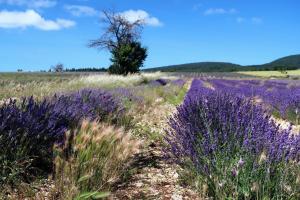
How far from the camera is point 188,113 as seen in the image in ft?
19.6

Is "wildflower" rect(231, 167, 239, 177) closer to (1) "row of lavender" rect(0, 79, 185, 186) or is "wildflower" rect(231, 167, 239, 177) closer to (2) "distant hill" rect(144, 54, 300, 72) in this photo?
(1) "row of lavender" rect(0, 79, 185, 186)

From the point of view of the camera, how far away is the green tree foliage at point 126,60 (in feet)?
168

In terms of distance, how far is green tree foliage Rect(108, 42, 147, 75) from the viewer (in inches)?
2014

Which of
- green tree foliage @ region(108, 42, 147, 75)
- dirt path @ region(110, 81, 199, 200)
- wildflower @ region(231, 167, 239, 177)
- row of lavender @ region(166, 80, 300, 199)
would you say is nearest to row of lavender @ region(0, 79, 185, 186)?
dirt path @ region(110, 81, 199, 200)

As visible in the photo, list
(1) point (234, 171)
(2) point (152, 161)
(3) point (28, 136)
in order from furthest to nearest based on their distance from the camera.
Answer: (2) point (152, 161), (3) point (28, 136), (1) point (234, 171)

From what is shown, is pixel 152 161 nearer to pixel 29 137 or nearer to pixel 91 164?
pixel 29 137

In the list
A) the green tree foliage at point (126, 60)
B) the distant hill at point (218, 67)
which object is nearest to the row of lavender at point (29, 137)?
the green tree foliage at point (126, 60)

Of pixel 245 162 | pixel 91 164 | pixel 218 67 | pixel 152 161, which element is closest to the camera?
pixel 245 162

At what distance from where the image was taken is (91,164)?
4.32 meters

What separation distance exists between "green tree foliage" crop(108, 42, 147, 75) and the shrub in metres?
45.8

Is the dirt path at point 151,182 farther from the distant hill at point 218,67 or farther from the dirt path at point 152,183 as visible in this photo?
the distant hill at point 218,67

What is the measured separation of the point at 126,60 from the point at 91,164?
155 feet

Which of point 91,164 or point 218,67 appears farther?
point 218,67

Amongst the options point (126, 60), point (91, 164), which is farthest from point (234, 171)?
point (126, 60)
